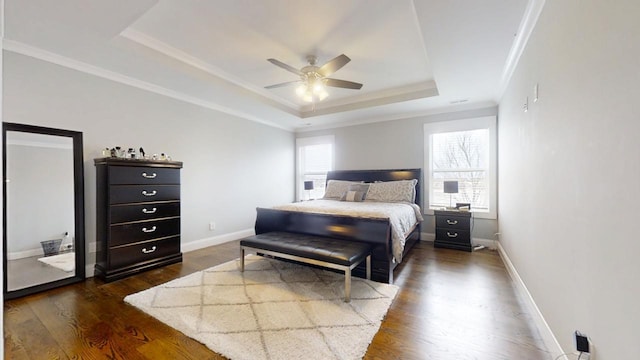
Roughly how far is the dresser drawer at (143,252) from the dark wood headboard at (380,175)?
10.3 feet

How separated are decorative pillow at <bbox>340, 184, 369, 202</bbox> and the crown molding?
99.0 inches

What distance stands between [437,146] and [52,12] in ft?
16.6

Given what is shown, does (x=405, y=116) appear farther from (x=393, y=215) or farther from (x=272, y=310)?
(x=272, y=310)

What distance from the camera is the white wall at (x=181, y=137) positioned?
3006mm

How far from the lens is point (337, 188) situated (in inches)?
213

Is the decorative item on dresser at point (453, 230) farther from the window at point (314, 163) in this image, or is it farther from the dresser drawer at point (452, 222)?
the window at point (314, 163)

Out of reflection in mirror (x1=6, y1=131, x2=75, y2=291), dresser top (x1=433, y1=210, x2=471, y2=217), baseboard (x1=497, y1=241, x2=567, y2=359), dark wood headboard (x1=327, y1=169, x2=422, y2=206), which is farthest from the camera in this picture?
dark wood headboard (x1=327, y1=169, x2=422, y2=206)

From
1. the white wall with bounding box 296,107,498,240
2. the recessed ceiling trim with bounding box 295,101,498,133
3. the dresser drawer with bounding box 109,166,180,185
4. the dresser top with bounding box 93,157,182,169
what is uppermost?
the recessed ceiling trim with bounding box 295,101,498,133

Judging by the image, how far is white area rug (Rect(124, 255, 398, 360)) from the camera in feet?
6.72

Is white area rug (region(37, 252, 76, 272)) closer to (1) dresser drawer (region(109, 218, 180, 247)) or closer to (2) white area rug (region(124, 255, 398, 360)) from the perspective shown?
(1) dresser drawer (region(109, 218, 180, 247))

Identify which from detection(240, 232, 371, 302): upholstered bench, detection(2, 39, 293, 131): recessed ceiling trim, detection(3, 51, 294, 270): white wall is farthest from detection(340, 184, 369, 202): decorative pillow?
detection(2, 39, 293, 131): recessed ceiling trim

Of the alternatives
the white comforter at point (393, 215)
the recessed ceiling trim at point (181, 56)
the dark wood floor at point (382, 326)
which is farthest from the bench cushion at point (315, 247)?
the recessed ceiling trim at point (181, 56)

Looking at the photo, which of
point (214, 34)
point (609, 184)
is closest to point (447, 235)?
point (609, 184)

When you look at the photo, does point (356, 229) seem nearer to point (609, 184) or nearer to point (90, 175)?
point (609, 184)
